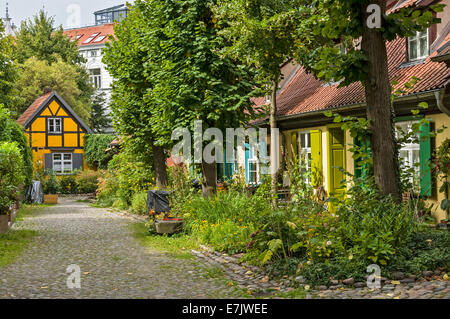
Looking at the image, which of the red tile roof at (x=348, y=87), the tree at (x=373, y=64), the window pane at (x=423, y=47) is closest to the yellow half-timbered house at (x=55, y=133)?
the red tile roof at (x=348, y=87)

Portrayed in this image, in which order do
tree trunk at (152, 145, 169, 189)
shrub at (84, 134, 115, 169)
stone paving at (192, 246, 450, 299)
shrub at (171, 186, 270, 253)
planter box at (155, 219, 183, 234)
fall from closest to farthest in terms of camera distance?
stone paving at (192, 246, 450, 299)
shrub at (171, 186, 270, 253)
planter box at (155, 219, 183, 234)
tree trunk at (152, 145, 169, 189)
shrub at (84, 134, 115, 169)

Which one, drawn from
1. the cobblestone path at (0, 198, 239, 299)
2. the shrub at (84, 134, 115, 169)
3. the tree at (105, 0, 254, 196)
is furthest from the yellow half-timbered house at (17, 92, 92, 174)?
the cobblestone path at (0, 198, 239, 299)

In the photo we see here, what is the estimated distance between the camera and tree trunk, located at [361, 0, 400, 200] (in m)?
7.95

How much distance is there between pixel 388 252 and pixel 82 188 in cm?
3148

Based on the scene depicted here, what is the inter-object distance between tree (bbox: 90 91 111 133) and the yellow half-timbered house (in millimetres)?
11381

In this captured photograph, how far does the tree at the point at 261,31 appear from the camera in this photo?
11.6 m

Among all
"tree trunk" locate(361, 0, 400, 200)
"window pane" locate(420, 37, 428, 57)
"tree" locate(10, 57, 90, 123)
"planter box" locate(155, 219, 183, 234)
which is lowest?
"planter box" locate(155, 219, 183, 234)

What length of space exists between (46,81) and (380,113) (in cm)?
3887

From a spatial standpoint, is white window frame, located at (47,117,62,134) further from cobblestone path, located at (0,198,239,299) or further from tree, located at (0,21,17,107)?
cobblestone path, located at (0,198,239,299)

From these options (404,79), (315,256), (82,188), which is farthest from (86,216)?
(82,188)

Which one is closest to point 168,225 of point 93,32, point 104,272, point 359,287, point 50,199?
point 104,272

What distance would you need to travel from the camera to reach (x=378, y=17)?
305 inches

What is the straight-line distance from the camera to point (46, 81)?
4300cm

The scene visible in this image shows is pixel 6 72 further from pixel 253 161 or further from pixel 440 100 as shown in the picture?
pixel 440 100
